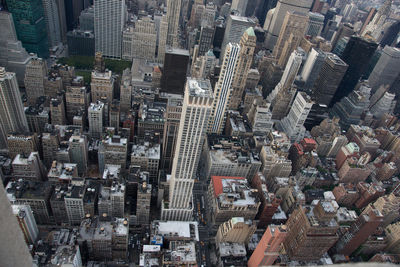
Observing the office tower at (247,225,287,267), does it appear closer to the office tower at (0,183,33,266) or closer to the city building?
the city building

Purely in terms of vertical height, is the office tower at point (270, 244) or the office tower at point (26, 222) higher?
the office tower at point (270, 244)

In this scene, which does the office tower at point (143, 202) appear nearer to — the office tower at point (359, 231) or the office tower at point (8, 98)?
the office tower at point (8, 98)

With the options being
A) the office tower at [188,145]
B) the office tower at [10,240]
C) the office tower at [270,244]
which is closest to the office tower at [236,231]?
the office tower at [270,244]

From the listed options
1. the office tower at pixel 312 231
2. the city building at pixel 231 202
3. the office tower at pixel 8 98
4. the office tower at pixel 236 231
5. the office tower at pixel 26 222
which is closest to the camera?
the office tower at pixel 26 222

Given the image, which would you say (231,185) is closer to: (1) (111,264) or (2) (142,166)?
(2) (142,166)

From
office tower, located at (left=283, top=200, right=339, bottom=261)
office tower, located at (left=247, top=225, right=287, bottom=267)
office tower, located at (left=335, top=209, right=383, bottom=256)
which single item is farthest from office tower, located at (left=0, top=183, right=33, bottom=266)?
office tower, located at (left=335, top=209, right=383, bottom=256)

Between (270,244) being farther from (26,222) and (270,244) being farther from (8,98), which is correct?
(8,98)
